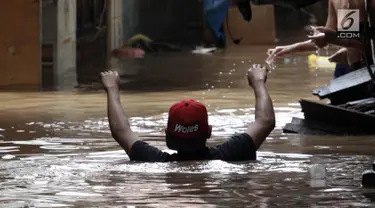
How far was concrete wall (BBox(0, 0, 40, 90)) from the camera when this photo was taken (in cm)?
1714

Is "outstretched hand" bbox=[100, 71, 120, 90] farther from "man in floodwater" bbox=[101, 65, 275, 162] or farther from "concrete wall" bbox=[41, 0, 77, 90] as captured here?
"concrete wall" bbox=[41, 0, 77, 90]

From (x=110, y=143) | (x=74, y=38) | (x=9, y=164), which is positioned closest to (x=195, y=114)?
(x=9, y=164)

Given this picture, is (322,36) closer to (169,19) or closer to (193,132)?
(193,132)

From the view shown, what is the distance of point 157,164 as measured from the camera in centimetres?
774

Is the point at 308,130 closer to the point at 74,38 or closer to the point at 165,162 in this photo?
the point at 165,162

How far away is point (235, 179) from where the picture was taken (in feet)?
24.1

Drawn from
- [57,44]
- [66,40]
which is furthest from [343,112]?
[66,40]

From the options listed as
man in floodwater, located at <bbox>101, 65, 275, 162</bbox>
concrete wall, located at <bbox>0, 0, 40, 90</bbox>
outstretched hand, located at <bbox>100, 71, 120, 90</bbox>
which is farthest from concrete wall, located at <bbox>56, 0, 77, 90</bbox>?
man in floodwater, located at <bbox>101, 65, 275, 162</bbox>

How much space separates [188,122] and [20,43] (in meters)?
10.4

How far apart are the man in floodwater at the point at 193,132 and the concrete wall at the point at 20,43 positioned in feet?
30.7

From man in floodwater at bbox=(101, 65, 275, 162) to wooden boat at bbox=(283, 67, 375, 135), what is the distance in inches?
99.3

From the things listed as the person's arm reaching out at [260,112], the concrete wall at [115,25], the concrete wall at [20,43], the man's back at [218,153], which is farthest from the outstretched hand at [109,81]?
the concrete wall at [115,25]

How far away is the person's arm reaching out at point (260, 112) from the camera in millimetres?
7730

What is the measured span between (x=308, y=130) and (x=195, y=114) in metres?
3.59
